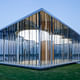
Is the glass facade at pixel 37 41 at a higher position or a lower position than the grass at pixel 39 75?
higher

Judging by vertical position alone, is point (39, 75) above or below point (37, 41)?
below

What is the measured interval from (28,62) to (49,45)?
2.72 metres

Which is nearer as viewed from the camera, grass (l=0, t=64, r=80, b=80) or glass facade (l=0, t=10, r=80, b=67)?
grass (l=0, t=64, r=80, b=80)

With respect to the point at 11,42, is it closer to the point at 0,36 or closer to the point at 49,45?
the point at 0,36

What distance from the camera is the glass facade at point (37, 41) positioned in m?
11.9

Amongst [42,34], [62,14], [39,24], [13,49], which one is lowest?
[13,49]

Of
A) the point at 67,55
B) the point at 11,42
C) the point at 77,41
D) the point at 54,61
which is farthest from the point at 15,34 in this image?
the point at 77,41

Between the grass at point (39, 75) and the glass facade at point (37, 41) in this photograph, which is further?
the glass facade at point (37, 41)

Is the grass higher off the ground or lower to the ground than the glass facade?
lower

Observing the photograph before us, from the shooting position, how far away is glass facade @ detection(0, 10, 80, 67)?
1190cm

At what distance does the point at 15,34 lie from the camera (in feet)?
50.6

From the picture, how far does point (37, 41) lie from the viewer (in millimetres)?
11953

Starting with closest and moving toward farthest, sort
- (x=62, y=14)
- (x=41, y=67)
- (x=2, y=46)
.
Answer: (x=41, y=67) < (x=2, y=46) < (x=62, y=14)

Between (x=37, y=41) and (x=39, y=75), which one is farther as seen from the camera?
(x=37, y=41)
